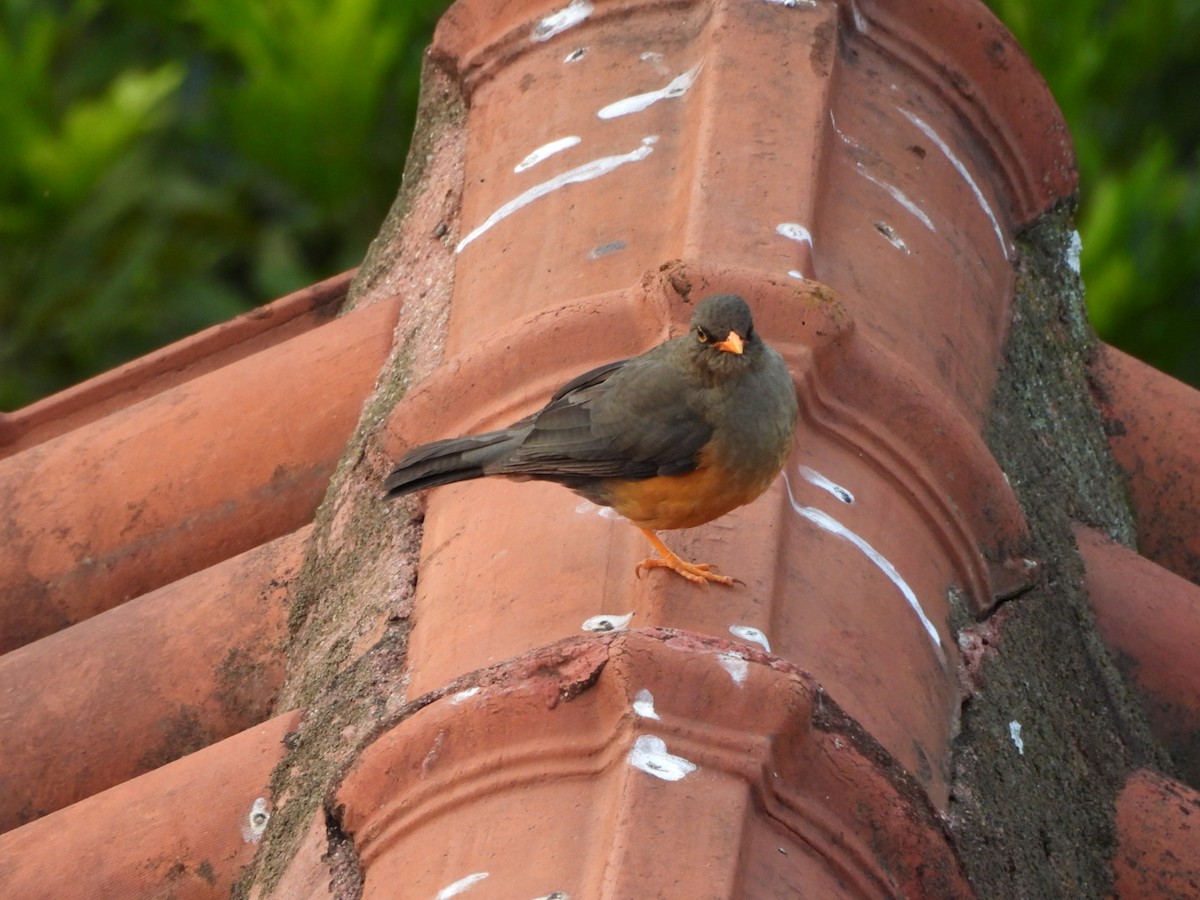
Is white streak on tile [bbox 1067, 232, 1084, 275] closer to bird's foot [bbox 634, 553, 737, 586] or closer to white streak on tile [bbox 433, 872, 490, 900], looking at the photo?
bird's foot [bbox 634, 553, 737, 586]

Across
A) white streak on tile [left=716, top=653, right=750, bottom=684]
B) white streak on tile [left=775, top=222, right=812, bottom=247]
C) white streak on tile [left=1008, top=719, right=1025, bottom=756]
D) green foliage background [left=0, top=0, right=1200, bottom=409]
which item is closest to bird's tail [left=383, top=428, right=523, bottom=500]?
white streak on tile [left=775, top=222, right=812, bottom=247]

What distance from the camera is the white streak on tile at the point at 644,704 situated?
7.87ft

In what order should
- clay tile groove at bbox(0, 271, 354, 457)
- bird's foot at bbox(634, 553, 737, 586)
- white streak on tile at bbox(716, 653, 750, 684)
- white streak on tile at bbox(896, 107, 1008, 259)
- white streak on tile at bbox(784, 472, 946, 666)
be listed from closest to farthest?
white streak on tile at bbox(716, 653, 750, 684)
bird's foot at bbox(634, 553, 737, 586)
white streak on tile at bbox(784, 472, 946, 666)
white streak on tile at bbox(896, 107, 1008, 259)
clay tile groove at bbox(0, 271, 354, 457)

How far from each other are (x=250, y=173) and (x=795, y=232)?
17.5ft

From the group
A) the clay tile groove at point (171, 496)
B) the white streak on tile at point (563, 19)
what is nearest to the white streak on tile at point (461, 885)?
the clay tile groove at point (171, 496)

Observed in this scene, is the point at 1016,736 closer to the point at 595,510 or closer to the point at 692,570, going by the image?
the point at 692,570

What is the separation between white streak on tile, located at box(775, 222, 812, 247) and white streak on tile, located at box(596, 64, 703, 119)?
53cm

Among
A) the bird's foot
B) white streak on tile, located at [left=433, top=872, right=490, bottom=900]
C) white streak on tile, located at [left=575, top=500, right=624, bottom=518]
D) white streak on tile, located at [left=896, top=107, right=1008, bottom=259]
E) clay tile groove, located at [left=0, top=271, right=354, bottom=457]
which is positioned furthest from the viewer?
clay tile groove, located at [left=0, top=271, right=354, bottom=457]

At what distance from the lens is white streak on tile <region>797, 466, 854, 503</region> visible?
9.95 ft

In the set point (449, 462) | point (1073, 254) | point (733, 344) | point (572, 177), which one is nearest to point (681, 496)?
point (733, 344)

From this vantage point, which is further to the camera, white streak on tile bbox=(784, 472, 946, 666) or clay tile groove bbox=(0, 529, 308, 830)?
clay tile groove bbox=(0, 529, 308, 830)

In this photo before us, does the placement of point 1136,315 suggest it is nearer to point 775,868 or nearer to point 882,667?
point 882,667

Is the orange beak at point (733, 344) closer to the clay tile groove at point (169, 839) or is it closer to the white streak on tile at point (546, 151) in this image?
the white streak on tile at point (546, 151)

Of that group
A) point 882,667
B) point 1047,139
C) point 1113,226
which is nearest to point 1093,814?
point 882,667
